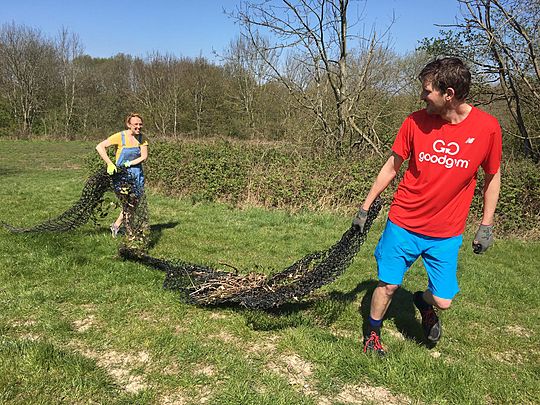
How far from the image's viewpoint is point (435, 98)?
2752mm

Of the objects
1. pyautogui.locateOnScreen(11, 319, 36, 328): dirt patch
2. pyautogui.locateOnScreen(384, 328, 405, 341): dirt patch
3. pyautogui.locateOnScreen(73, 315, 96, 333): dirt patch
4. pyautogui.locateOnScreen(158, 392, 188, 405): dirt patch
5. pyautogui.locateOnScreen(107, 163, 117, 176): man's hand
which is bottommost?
pyautogui.locateOnScreen(158, 392, 188, 405): dirt patch

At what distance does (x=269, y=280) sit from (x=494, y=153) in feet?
7.27

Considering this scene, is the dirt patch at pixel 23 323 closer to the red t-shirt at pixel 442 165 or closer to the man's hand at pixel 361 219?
the man's hand at pixel 361 219

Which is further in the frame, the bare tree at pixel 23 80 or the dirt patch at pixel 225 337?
the bare tree at pixel 23 80

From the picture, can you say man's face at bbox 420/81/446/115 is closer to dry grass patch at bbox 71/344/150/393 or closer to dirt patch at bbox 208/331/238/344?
dirt patch at bbox 208/331/238/344

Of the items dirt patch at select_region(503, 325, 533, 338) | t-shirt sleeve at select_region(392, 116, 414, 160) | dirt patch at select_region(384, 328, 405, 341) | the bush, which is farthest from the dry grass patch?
the bush

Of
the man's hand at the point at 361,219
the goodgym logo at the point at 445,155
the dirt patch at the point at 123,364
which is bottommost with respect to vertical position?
the dirt patch at the point at 123,364

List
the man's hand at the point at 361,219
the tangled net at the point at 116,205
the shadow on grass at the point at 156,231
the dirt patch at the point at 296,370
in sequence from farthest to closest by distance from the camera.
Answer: the shadow on grass at the point at 156,231 < the tangled net at the point at 116,205 < the man's hand at the point at 361,219 < the dirt patch at the point at 296,370

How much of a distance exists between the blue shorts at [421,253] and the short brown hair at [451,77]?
101cm

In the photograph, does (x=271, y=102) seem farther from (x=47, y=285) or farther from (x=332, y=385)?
(x=332, y=385)

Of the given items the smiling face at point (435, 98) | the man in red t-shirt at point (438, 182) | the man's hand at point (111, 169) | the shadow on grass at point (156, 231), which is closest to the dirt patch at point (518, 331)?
the man in red t-shirt at point (438, 182)

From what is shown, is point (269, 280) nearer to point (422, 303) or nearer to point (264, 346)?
point (264, 346)

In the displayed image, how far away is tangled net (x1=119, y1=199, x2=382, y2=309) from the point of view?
3711mm

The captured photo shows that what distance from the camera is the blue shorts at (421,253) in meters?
3.05
